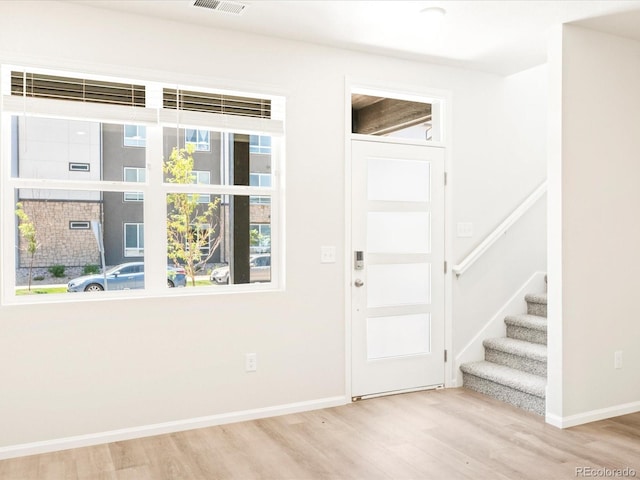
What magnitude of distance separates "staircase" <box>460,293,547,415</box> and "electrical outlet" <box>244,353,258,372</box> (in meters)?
1.77

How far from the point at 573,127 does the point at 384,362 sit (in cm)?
214

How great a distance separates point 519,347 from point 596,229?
112cm

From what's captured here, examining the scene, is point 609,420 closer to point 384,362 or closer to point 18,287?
point 384,362

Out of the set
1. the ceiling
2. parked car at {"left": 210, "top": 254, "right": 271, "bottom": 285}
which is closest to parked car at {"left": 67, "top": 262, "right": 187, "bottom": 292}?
parked car at {"left": 210, "top": 254, "right": 271, "bottom": 285}

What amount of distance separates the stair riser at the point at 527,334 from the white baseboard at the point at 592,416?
0.70 meters

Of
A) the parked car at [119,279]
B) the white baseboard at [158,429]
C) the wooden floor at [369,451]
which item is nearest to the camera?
the wooden floor at [369,451]

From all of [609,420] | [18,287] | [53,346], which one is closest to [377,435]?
[609,420]

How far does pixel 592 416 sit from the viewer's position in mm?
3650

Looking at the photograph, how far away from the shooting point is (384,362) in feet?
13.8

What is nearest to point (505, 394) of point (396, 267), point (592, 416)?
point (592, 416)

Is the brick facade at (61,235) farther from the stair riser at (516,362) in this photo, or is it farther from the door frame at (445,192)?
the stair riser at (516,362)

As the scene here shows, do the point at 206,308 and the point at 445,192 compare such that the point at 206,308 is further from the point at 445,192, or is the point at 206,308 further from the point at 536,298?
the point at 536,298

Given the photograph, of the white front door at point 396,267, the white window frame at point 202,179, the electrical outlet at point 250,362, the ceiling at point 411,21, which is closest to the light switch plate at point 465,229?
the white front door at point 396,267

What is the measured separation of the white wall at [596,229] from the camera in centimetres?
356
